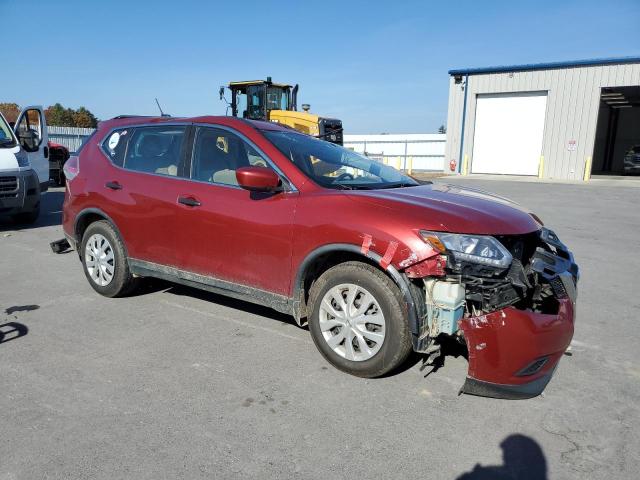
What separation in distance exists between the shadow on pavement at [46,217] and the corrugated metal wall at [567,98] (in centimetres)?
2330

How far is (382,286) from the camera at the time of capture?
3.12m

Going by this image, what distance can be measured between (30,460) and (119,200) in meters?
2.71

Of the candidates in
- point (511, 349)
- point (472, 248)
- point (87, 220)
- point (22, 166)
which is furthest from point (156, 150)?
point (22, 166)

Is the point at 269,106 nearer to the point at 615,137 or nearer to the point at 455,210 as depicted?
the point at 455,210

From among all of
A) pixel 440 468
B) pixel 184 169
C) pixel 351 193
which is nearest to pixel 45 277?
pixel 184 169

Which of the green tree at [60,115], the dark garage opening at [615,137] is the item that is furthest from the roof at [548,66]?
the green tree at [60,115]

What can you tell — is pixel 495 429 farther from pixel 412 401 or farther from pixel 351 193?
pixel 351 193

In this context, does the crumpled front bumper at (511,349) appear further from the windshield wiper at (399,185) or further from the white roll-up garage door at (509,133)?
the white roll-up garage door at (509,133)

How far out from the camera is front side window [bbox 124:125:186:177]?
14.5ft

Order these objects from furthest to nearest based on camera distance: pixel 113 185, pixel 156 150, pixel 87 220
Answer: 1. pixel 87 220
2. pixel 113 185
3. pixel 156 150

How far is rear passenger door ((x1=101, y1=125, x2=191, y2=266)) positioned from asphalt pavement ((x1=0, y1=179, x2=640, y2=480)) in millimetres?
672

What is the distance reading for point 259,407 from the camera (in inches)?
118

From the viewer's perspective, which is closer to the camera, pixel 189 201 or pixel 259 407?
pixel 259 407

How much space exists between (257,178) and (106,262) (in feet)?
7.37
